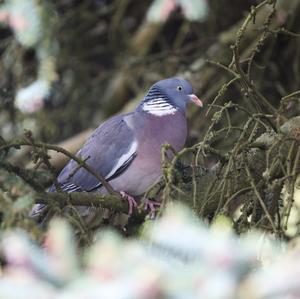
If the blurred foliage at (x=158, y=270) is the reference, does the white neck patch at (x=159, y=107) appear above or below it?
below

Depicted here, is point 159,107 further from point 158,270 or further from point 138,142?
point 158,270

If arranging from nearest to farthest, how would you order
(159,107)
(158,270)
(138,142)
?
(158,270) < (138,142) < (159,107)

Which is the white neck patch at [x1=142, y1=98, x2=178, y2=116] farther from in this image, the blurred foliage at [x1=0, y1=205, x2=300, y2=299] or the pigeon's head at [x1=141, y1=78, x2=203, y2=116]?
the blurred foliage at [x1=0, y1=205, x2=300, y2=299]

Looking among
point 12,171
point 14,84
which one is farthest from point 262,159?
point 14,84

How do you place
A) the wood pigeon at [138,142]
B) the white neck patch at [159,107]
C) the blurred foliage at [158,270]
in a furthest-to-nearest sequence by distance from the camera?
1. the white neck patch at [159,107]
2. the wood pigeon at [138,142]
3. the blurred foliage at [158,270]

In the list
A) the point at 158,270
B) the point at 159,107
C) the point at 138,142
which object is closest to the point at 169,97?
the point at 159,107

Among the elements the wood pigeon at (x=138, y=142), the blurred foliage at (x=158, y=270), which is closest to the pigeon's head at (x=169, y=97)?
the wood pigeon at (x=138, y=142)

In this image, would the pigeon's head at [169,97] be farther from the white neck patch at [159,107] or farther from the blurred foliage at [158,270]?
the blurred foliage at [158,270]

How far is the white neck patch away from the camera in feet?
9.45

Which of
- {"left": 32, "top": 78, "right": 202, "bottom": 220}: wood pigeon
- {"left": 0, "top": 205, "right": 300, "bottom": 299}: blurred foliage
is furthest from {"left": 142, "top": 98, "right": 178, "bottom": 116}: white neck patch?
{"left": 0, "top": 205, "right": 300, "bottom": 299}: blurred foliage

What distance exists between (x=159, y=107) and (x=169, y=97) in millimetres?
62

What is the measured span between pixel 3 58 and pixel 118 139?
145cm

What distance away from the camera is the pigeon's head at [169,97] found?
2895mm

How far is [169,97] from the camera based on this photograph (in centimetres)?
292
